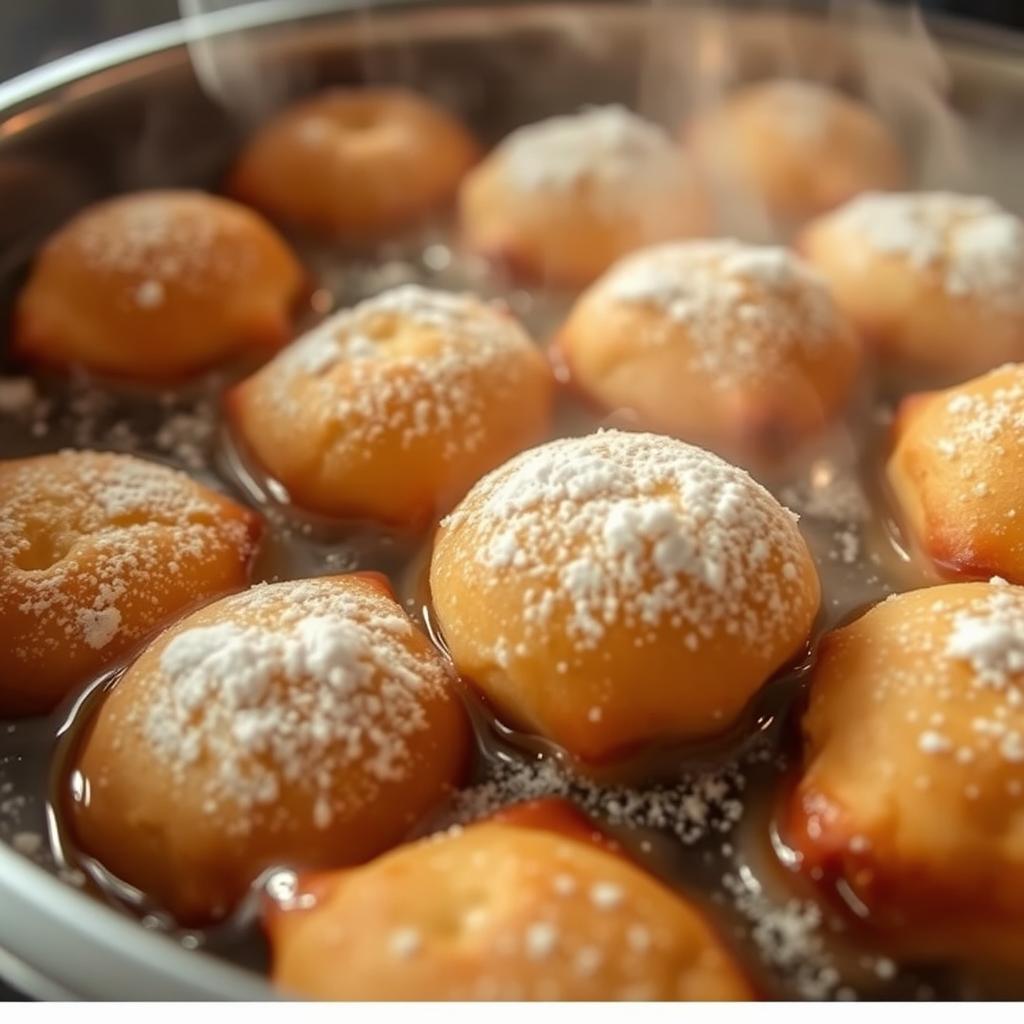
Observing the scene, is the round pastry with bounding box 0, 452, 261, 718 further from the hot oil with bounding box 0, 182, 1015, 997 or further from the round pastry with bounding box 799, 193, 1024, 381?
the round pastry with bounding box 799, 193, 1024, 381

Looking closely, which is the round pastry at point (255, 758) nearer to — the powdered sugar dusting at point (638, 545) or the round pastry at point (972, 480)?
the powdered sugar dusting at point (638, 545)

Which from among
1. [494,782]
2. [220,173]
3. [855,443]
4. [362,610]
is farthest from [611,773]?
[220,173]

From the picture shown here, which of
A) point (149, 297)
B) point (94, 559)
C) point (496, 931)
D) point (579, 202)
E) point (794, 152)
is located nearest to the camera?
point (496, 931)

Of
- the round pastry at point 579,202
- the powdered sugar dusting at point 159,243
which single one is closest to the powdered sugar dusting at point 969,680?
the round pastry at point 579,202

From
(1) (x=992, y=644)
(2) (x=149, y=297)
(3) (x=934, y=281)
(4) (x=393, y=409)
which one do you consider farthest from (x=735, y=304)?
(2) (x=149, y=297)

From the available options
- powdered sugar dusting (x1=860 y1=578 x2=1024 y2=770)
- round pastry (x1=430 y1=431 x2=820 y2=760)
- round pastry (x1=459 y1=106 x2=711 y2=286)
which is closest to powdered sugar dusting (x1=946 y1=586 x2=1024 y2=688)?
powdered sugar dusting (x1=860 y1=578 x2=1024 y2=770)

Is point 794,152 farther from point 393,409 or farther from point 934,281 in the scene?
point 393,409
